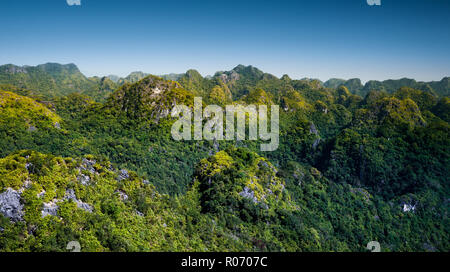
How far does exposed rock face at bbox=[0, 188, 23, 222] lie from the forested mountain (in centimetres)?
7

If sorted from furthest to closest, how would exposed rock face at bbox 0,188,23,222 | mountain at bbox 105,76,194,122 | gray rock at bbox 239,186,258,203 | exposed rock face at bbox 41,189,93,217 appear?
mountain at bbox 105,76,194,122
gray rock at bbox 239,186,258,203
exposed rock face at bbox 41,189,93,217
exposed rock face at bbox 0,188,23,222

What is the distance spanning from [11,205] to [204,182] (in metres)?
28.9

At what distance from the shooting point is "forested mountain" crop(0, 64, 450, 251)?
19359 millimetres

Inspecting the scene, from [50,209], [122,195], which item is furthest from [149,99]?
[50,209]

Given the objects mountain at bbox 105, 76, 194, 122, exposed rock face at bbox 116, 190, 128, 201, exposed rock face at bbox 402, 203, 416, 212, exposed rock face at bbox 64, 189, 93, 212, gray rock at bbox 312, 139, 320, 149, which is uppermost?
mountain at bbox 105, 76, 194, 122

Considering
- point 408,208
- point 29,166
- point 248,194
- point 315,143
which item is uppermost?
point 29,166

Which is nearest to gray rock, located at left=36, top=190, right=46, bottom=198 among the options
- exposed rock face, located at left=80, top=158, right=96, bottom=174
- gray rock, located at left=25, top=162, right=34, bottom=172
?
gray rock, located at left=25, top=162, right=34, bottom=172

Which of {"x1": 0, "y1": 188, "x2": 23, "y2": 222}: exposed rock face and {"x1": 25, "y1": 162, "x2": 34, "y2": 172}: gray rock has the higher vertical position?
{"x1": 25, "y1": 162, "x2": 34, "y2": 172}: gray rock

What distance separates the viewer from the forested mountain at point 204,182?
19359 millimetres

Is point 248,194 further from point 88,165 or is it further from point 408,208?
point 408,208

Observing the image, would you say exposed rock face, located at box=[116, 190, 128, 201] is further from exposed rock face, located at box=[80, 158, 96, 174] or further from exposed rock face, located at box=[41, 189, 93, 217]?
exposed rock face, located at box=[41, 189, 93, 217]

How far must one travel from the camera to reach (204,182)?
4300cm

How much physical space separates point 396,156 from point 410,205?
19.7 m

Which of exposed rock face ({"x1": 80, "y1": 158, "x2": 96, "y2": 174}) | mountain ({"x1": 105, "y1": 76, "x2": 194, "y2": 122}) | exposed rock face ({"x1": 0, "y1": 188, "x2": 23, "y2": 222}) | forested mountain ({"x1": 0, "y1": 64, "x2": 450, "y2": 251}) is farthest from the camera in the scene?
mountain ({"x1": 105, "y1": 76, "x2": 194, "y2": 122})
